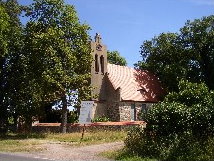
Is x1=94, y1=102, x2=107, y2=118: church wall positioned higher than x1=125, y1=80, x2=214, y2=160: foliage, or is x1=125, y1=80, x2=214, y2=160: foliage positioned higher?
x1=94, y1=102, x2=107, y2=118: church wall

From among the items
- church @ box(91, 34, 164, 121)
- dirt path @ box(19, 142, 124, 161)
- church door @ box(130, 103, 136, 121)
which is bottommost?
dirt path @ box(19, 142, 124, 161)

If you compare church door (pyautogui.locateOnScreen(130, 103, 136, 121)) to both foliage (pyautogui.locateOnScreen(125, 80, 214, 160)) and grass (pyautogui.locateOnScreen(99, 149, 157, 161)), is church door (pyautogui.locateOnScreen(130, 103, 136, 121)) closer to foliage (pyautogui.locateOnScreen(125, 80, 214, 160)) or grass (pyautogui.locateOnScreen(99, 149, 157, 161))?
foliage (pyautogui.locateOnScreen(125, 80, 214, 160))

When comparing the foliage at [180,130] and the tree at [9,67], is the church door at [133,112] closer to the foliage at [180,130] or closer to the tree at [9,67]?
the tree at [9,67]

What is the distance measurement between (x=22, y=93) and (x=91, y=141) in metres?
17.0

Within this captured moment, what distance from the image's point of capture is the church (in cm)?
4809

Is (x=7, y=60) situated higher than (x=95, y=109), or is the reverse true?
(x=7, y=60)

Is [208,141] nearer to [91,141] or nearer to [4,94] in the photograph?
[91,141]

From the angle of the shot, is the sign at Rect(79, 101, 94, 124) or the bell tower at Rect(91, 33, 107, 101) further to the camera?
the bell tower at Rect(91, 33, 107, 101)

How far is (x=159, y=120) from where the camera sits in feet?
61.7

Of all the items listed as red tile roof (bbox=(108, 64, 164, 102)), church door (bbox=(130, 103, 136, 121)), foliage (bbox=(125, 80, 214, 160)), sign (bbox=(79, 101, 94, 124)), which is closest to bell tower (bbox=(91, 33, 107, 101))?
red tile roof (bbox=(108, 64, 164, 102))

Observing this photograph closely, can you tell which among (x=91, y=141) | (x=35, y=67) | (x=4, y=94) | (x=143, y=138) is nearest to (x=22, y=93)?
(x=4, y=94)

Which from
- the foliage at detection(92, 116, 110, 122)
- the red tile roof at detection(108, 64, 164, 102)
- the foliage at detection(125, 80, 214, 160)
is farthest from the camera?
the red tile roof at detection(108, 64, 164, 102)

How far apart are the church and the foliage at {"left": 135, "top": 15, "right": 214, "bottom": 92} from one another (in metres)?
4.75

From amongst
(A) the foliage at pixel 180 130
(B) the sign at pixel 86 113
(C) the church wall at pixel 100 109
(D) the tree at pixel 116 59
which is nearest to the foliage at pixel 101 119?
(C) the church wall at pixel 100 109
